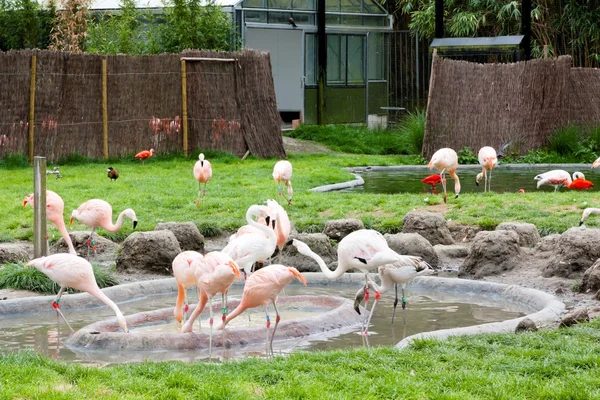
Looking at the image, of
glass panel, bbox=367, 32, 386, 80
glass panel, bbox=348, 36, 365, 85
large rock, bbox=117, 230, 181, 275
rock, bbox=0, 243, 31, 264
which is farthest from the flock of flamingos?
glass panel, bbox=367, 32, 386, 80

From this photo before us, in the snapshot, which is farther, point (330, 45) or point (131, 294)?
point (330, 45)

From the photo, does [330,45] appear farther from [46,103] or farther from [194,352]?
[194,352]

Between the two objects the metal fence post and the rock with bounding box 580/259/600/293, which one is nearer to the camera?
the rock with bounding box 580/259/600/293

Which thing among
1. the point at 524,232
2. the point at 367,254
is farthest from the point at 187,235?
the point at 524,232

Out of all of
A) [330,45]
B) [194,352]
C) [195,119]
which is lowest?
[194,352]

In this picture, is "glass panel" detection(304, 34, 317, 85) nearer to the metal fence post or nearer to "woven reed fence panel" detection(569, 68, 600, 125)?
"woven reed fence panel" detection(569, 68, 600, 125)

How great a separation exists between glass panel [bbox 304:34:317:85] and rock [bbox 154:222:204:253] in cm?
1642

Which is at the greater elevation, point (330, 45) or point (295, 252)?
point (330, 45)

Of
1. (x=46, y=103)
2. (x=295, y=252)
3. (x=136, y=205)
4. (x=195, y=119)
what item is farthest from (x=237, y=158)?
(x=295, y=252)

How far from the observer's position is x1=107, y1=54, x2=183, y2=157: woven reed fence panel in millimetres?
17641

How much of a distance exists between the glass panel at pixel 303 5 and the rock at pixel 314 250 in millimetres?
16182

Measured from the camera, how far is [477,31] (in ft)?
90.0

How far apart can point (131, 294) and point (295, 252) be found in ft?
5.89

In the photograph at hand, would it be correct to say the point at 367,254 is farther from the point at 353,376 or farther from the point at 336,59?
the point at 336,59
